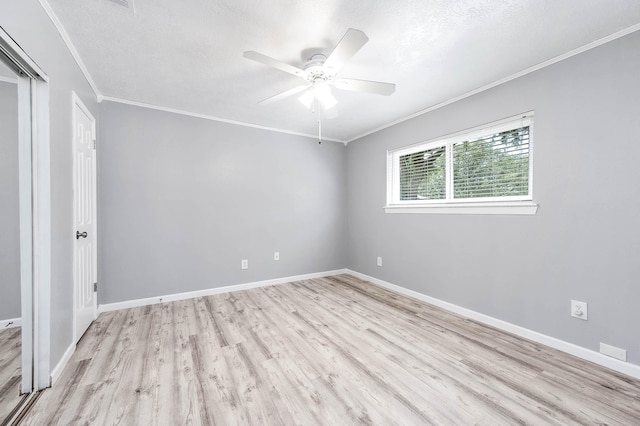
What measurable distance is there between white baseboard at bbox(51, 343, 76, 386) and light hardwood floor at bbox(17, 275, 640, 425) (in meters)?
0.05

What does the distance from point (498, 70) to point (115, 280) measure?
4.40 meters

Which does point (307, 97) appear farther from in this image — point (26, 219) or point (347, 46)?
point (26, 219)

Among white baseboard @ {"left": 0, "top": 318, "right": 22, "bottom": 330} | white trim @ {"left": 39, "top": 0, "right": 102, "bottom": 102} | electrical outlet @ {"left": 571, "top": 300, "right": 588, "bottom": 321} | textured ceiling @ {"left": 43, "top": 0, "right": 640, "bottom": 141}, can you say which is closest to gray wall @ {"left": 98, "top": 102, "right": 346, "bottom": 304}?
white trim @ {"left": 39, "top": 0, "right": 102, "bottom": 102}

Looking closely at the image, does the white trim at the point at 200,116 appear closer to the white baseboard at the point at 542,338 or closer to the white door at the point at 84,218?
the white door at the point at 84,218

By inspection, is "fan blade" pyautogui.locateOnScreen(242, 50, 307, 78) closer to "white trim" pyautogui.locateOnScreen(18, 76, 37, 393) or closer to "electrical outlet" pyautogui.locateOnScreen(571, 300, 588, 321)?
"white trim" pyautogui.locateOnScreen(18, 76, 37, 393)

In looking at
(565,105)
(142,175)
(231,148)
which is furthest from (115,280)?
(565,105)

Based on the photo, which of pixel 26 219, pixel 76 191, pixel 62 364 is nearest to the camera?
A: pixel 26 219

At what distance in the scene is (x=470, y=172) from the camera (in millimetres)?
2795

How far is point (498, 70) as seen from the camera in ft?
7.42

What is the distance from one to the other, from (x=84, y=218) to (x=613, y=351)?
4.38 m

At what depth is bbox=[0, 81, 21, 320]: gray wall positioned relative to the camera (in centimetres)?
155

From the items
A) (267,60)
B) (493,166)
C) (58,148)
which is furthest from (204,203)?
(493,166)

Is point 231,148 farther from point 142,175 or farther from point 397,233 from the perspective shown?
point 397,233

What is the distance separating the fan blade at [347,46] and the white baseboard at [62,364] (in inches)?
107
